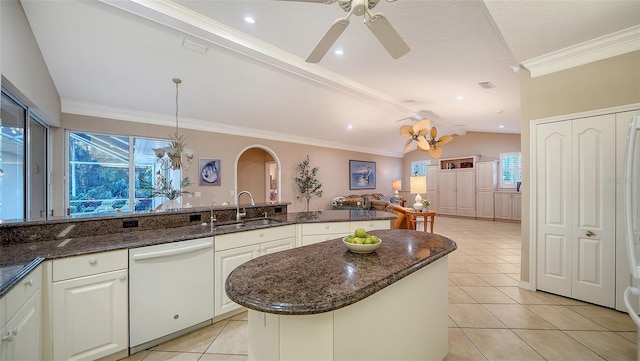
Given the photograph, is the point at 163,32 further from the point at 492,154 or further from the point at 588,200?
the point at 492,154

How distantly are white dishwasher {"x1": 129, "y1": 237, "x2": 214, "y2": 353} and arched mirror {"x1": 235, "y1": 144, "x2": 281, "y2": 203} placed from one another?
5695 mm

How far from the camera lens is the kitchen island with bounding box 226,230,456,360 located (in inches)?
40.8

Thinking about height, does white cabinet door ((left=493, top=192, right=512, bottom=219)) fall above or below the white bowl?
below

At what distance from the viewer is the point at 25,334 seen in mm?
1345

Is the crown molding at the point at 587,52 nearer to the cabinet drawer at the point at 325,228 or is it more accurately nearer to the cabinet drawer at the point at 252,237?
the cabinet drawer at the point at 325,228

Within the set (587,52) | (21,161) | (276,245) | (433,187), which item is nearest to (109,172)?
(21,161)

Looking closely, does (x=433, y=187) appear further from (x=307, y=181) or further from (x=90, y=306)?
(x=90, y=306)

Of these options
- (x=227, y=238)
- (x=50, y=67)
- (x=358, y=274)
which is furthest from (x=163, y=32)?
(x=358, y=274)

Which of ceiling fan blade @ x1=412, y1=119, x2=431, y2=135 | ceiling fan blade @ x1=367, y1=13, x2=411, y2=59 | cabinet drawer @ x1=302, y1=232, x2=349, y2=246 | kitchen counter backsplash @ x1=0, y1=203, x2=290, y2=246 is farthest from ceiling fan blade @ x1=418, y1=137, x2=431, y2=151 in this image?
kitchen counter backsplash @ x1=0, y1=203, x2=290, y2=246

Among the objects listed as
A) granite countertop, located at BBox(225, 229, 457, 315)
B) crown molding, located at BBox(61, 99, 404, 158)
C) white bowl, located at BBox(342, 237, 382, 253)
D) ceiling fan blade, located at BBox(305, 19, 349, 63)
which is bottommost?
granite countertop, located at BBox(225, 229, 457, 315)

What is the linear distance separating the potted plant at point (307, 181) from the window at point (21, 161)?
4940mm

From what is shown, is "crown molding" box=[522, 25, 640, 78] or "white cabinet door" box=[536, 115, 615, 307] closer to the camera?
"crown molding" box=[522, 25, 640, 78]

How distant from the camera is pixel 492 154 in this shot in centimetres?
850

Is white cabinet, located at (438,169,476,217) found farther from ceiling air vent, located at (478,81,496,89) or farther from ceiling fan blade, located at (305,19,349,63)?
ceiling fan blade, located at (305,19,349,63)
